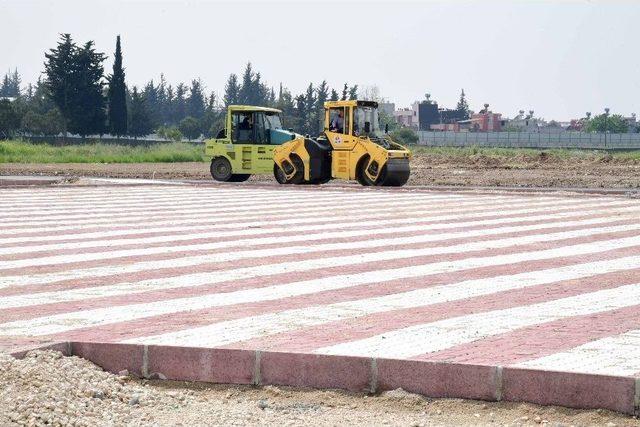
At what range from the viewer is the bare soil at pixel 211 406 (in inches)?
205

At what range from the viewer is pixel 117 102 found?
92875 mm

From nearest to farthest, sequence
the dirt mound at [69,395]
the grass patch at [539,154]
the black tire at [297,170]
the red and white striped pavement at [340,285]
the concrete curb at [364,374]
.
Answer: the dirt mound at [69,395], the concrete curb at [364,374], the red and white striped pavement at [340,285], the black tire at [297,170], the grass patch at [539,154]

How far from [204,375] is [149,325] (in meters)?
1.06

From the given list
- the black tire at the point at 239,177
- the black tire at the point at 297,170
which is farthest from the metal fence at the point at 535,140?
the black tire at the point at 297,170

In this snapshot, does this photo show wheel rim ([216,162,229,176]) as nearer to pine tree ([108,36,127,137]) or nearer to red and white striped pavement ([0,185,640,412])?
red and white striped pavement ([0,185,640,412])

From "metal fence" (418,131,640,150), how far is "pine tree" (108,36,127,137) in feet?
95.1

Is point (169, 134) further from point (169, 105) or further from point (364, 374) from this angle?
point (364, 374)

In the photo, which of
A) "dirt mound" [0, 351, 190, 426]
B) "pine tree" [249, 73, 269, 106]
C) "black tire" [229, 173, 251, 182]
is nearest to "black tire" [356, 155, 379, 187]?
"black tire" [229, 173, 251, 182]

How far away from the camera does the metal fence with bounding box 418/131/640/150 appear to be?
10188cm

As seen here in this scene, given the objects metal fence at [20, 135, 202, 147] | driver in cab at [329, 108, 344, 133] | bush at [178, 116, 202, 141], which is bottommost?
metal fence at [20, 135, 202, 147]

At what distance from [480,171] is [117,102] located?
5696cm

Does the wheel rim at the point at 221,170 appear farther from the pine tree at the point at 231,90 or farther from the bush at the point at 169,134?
the pine tree at the point at 231,90

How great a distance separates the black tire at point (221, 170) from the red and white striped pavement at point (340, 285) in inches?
554

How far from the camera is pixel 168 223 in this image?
1487cm
